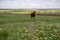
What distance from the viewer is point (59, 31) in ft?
65.5

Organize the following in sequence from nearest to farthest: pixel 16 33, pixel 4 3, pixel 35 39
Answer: pixel 35 39, pixel 16 33, pixel 4 3

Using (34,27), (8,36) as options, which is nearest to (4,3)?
(34,27)

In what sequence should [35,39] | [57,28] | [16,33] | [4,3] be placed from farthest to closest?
[4,3]
[57,28]
[16,33]
[35,39]

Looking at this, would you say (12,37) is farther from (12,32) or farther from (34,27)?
(34,27)

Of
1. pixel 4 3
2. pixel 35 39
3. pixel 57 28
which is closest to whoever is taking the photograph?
pixel 35 39

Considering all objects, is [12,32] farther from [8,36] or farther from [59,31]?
[59,31]

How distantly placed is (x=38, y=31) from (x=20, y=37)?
2420 millimetres

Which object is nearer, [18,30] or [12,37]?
[12,37]

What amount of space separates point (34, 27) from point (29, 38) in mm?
3748

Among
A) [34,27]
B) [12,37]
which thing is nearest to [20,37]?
[12,37]

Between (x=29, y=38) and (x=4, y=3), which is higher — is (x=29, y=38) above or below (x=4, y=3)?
below

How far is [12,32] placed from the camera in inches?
771

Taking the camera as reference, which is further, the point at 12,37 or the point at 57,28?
the point at 57,28

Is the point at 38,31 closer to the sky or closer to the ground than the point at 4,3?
closer to the ground
